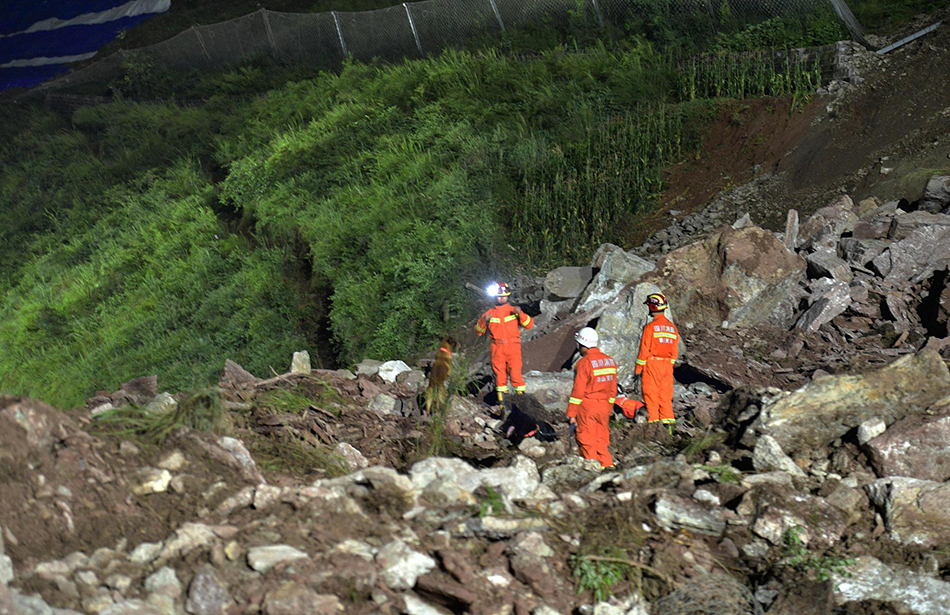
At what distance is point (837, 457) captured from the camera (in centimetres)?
563

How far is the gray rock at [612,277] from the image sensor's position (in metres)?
8.98

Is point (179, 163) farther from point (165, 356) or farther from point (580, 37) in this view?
point (580, 37)

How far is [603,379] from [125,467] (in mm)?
3245

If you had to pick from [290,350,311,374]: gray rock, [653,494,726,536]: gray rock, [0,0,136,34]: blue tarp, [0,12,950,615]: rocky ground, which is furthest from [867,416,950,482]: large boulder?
[0,0,136,34]: blue tarp

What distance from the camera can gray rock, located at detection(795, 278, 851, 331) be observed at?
27.4 ft

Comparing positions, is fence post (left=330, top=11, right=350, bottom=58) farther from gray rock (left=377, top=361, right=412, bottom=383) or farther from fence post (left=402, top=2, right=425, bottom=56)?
gray rock (left=377, top=361, right=412, bottom=383)

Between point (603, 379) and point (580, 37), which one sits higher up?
point (580, 37)

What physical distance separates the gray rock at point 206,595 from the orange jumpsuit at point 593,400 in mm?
2979

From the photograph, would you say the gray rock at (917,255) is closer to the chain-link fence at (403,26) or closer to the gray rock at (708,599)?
the chain-link fence at (403,26)

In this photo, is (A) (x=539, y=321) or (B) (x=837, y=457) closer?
(B) (x=837, y=457)

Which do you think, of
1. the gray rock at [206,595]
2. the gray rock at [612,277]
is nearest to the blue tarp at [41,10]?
the gray rock at [612,277]

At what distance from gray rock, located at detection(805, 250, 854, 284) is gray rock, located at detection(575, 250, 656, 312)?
163 cm

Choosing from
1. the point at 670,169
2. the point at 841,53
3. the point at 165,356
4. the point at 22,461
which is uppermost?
the point at 22,461

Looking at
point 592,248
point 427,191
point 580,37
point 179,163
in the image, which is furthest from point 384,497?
point 179,163
